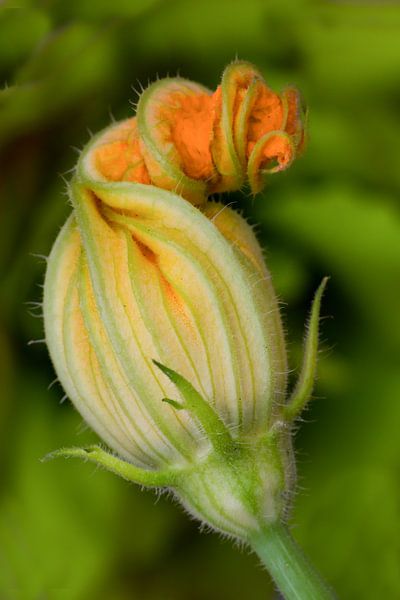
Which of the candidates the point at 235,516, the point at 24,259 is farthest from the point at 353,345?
the point at 235,516

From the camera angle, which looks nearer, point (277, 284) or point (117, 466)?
point (117, 466)

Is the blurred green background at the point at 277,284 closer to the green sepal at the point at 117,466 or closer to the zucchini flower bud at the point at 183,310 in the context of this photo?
the zucchini flower bud at the point at 183,310

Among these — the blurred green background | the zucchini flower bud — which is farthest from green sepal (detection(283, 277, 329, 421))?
the blurred green background

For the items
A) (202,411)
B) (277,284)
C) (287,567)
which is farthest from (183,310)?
(277,284)

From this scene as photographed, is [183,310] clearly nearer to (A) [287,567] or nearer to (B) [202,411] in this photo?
(B) [202,411]

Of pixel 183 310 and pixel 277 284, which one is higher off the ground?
pixel 183 310

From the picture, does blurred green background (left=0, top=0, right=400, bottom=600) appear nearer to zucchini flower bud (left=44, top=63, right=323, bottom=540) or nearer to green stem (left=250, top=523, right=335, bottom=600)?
zucchini flower bud (left=44, top=63, right=323, bottom=540)

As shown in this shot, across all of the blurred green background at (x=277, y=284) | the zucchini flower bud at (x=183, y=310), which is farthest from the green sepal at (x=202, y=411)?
the blurred green background at (x=277, y=284)

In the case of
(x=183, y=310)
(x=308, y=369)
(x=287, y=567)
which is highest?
(x=183, y=310)
